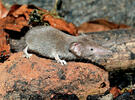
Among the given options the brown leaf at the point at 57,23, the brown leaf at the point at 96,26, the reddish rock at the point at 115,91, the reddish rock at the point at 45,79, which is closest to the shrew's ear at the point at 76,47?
the reddish rock at the point at 45,79

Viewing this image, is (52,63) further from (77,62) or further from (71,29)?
(71,29)

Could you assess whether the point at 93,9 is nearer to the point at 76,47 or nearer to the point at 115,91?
the point at 76,47

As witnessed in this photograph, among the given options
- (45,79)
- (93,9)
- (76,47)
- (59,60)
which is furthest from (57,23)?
(93,9)

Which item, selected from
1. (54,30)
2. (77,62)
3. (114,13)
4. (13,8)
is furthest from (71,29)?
(114,13)

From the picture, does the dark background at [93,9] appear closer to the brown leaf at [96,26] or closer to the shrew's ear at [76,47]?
the brown leaf at [96,26]

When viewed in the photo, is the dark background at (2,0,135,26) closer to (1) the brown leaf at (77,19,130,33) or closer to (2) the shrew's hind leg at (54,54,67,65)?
(1) the brown leaf at (77,19,130,33)

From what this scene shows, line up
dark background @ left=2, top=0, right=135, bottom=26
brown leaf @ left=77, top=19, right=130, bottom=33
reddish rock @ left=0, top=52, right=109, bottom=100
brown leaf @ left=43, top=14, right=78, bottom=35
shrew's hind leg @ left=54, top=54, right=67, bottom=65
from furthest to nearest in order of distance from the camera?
dark background @ left=2, top=0, right=135, bottom=26 → brown leaf @ left=77, top=19, right=130, bottom=33 → brown leaf @ left=43, top=14, right=78, bottom=35 → shrew's hind leg @ left=54, top=54, right=67, bottom=65 → reddish rock @ left=0, top=52, right=109, bottom=100

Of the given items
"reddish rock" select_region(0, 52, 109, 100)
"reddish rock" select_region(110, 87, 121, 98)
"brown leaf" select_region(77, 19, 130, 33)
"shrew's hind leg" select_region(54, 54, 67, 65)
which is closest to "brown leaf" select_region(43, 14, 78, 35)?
"shrew's hind leg" select_region(54, 54, 67, 65)

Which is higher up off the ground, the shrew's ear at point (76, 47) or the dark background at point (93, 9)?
the dark background at point (93, 9)
